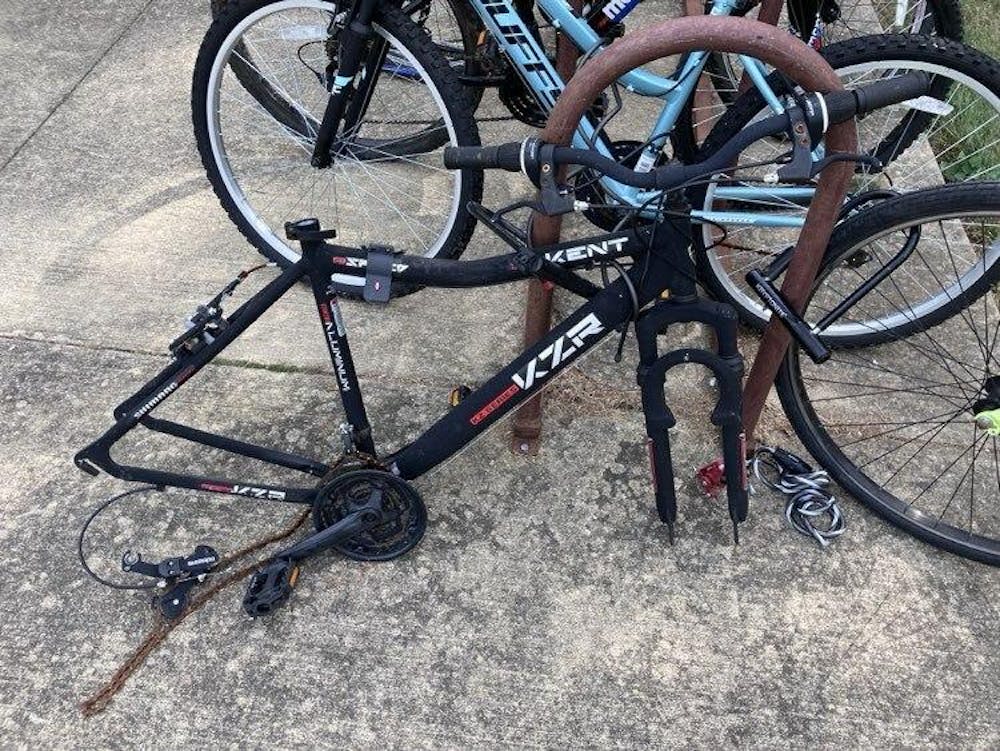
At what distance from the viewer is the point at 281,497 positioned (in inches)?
82.8

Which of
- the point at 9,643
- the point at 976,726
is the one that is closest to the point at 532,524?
the point at 976,726

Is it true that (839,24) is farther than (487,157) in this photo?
Yes

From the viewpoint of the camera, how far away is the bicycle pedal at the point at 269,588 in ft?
6.56

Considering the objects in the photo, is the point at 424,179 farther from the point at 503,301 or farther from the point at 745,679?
the point at 745,679

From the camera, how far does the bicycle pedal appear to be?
78.7 inches

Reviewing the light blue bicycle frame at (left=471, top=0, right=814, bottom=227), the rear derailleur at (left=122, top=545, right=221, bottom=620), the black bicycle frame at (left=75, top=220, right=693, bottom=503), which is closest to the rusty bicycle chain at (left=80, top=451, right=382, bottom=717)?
the rear derailleur at (left=122, top=545, right=221, bottom=620)

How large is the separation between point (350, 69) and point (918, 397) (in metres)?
2.02

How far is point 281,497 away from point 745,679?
1.22 meters

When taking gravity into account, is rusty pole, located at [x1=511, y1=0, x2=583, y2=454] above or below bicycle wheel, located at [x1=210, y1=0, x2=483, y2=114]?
below

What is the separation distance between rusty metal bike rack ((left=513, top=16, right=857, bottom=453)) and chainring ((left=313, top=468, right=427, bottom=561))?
27.9 inches

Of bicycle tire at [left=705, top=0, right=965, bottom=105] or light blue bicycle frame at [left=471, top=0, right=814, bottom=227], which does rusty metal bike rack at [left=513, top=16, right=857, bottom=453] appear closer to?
light blue bicycle frame at [left=471, top=0, right=814, bottom=227]

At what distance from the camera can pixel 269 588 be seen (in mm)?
2012

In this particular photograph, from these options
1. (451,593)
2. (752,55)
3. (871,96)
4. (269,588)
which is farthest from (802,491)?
(269,588)

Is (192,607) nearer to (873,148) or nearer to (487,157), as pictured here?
(487,157)
